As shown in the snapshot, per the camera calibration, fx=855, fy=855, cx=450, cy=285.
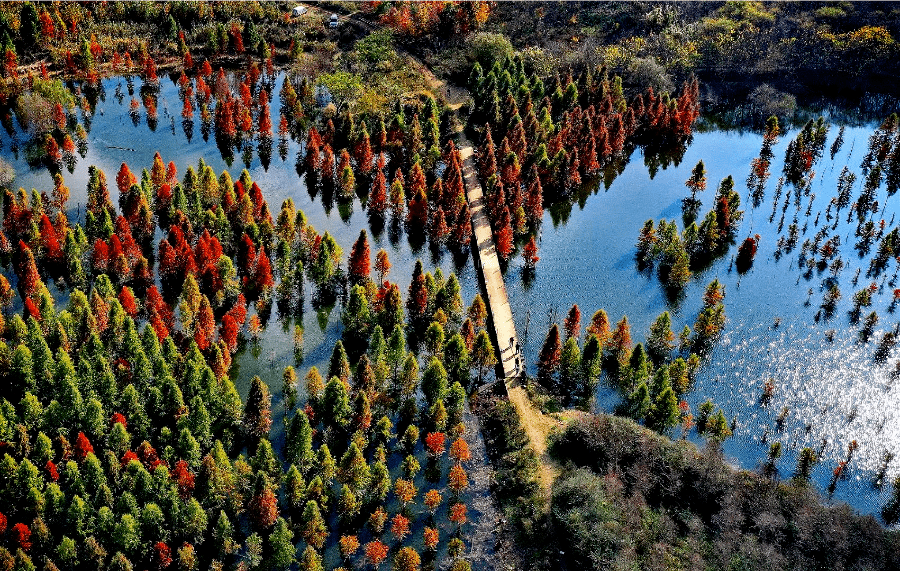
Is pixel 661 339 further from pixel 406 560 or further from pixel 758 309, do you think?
pixel 406 560

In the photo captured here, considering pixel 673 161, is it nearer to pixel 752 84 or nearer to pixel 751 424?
pixel 752 84

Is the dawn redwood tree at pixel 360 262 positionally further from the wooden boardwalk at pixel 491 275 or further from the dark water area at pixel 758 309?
the dark water area at pixel 758 309

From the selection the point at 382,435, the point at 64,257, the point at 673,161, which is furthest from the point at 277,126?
the point at 382,435

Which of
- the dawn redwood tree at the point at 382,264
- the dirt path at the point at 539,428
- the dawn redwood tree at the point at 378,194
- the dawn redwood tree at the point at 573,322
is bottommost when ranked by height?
the dirt path at the point at 539,428

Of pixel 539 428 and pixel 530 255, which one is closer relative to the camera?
pixel 539 428

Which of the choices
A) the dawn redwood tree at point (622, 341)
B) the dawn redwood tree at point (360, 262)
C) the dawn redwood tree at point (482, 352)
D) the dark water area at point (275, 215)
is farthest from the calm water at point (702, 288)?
the dawn redwood tree at point (482, 352)

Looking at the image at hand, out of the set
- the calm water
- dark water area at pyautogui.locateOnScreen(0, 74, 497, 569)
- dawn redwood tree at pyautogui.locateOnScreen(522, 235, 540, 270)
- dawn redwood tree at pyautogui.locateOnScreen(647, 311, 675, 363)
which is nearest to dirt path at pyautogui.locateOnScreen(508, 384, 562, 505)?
dark water area at pyautogui.locateOnScreen(0, 74, 497, 569)

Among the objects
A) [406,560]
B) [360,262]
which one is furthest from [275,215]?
[406,560]
